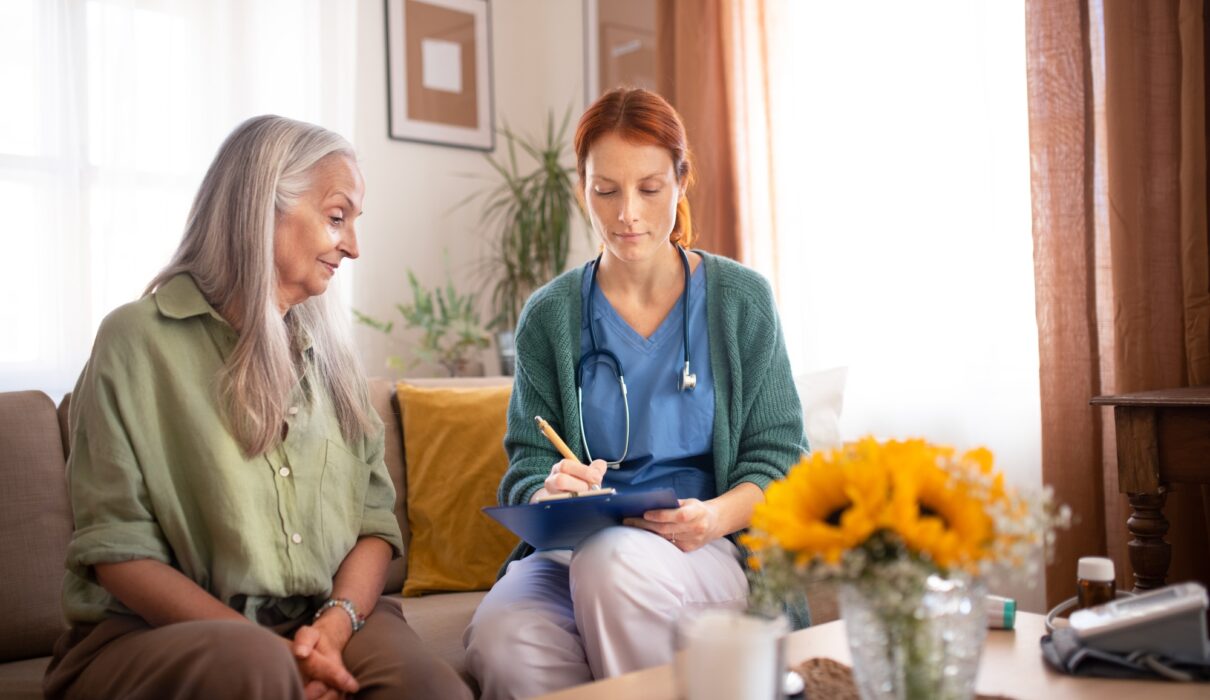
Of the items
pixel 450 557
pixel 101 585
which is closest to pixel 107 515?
pixel 101 585

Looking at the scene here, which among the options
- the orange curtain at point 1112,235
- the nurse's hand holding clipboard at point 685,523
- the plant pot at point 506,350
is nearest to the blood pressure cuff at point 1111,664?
the nurse's hand holding clipboard at point 685,523

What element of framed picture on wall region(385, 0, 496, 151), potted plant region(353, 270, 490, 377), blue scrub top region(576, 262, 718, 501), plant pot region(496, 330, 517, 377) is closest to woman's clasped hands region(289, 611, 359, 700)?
blue scrub top region(576, 262, 718, 501)

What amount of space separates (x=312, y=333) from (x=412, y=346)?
194cm

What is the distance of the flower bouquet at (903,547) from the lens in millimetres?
844

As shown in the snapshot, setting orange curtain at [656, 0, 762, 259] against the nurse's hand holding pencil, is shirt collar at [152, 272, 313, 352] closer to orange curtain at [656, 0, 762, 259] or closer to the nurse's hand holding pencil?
the nurse's hand holding pencil

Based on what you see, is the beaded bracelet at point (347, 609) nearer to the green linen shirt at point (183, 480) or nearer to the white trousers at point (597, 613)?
the green linen shirt at point (183, 480)

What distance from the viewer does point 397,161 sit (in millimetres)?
3482

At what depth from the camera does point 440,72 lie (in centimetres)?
358

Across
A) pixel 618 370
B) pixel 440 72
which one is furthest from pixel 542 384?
pixel 440 72

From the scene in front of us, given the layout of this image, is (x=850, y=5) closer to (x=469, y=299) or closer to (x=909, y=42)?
(x=909, y=42)

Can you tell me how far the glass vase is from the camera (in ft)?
2.83

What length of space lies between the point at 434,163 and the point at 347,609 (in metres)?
2.41

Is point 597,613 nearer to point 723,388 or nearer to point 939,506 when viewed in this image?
point 723,388

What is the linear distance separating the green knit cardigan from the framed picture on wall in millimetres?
1858
